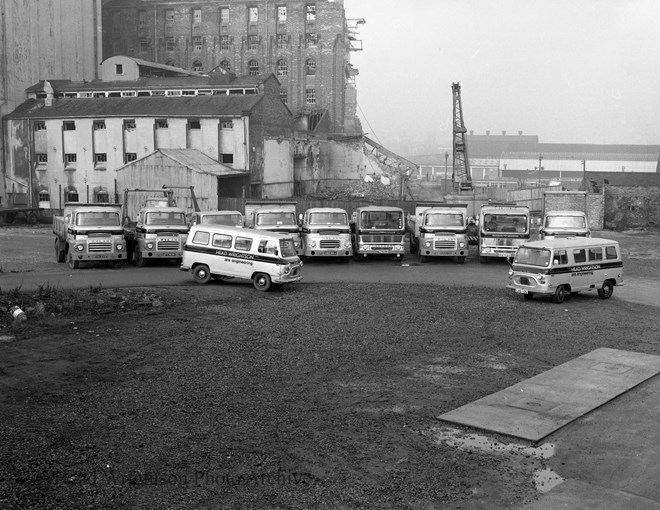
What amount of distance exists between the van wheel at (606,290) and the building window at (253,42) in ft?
211

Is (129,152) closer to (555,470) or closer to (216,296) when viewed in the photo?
(216,296)

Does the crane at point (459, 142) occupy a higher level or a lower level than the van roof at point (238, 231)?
higher

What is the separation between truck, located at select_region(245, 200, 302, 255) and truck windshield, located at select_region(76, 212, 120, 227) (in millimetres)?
5486

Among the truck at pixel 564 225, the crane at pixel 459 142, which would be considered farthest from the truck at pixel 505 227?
the crane at pixel 459 142

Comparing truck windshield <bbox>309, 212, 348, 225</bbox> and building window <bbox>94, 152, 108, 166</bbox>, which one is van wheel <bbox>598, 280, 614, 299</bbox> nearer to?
truck windshield <bbox>309, 212, 348, 225</bbox>

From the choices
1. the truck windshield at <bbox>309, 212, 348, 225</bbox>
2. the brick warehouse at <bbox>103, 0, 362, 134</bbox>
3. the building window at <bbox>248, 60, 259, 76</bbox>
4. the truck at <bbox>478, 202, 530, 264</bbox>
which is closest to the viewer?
the truck windshield at <bbox>309, 212, 348, 225</bbox>

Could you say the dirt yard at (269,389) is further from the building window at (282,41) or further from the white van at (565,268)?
the building window at (282,41)

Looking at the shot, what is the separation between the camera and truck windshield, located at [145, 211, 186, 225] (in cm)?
3222

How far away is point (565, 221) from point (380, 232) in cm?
820

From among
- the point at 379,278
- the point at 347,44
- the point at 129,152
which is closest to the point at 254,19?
the point at 347,44

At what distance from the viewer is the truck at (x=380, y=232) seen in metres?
35.0

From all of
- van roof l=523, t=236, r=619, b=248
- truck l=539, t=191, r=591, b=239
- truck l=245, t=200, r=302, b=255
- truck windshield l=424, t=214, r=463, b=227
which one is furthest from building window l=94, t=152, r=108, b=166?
van roof l=523, t=236, r=619, b=248

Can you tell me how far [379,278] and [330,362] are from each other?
43.9 ft

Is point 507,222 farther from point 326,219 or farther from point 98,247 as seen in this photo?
point 98,247
